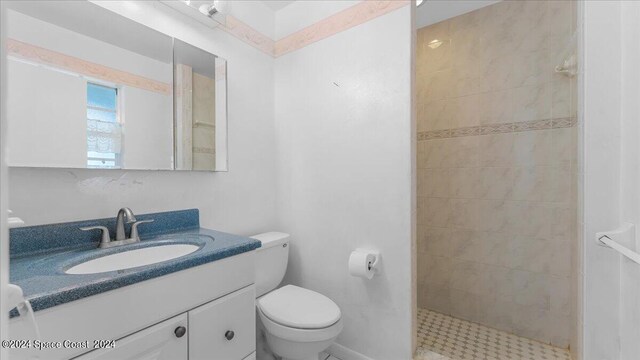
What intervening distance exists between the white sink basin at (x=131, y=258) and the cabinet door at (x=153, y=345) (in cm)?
30

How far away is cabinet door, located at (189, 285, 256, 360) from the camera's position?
0.93m

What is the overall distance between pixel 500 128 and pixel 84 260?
8.34 ft

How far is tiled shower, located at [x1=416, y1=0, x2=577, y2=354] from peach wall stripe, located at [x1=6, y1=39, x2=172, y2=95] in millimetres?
2017

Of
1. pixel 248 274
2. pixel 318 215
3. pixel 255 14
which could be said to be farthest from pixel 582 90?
pixel 255 14

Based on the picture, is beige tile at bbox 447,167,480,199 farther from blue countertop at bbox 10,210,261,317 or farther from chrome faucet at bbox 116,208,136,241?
chrome faucet at bbox 116,208,136,241

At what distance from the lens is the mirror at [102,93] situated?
983 mm

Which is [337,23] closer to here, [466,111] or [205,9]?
[205,9]

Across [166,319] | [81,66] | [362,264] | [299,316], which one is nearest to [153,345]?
[166,319]

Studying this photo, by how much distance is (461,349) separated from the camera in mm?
1772

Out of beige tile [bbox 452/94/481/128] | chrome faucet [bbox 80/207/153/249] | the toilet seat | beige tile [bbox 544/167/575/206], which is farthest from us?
beige tile [bbox 452/94/481/128]

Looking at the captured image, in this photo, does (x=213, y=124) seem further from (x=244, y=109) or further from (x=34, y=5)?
(x=34, y=5)

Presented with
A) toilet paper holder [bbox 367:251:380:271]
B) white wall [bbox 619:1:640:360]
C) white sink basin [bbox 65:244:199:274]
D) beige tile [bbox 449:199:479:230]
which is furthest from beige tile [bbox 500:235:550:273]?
white sink basin [bbox 65:244:199:274]

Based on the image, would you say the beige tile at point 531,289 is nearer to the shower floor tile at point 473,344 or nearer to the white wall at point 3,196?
the shower floor tile at point 473,344

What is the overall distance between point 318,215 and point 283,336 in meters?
0.72
